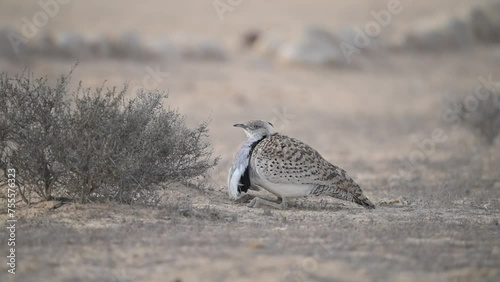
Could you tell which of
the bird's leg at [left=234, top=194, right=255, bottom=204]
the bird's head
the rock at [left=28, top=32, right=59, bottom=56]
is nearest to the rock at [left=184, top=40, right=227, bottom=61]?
the rock at [left=28, top=32, right=59, bottom=56]

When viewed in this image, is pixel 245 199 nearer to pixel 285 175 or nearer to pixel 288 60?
pixel 285 175

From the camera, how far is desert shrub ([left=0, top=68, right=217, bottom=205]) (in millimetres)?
6676

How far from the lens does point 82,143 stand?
6598 millimetres

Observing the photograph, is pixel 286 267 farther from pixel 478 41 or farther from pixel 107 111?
pixel 478 41

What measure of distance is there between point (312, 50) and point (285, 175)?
55.7ft

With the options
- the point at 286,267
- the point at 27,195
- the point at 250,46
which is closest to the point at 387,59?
the point at 250,46

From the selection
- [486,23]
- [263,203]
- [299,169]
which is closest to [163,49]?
[486,23]

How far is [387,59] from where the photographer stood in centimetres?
2502

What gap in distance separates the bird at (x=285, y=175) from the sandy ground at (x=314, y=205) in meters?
0.20

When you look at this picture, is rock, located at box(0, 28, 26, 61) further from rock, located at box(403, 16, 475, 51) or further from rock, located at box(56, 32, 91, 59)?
rock, located at box(403, 16, 475, 51)

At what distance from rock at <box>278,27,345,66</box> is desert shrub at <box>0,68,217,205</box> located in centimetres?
1649

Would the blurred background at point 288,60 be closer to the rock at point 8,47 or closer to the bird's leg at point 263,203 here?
the rock at point 8,47

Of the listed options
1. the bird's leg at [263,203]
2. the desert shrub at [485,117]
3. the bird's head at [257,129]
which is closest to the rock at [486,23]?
the desert shrub at [485,117]

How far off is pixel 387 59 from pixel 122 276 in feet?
70.1
